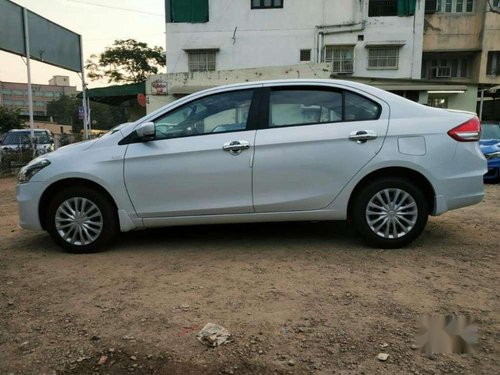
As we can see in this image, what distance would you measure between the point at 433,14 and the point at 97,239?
89.6 feet

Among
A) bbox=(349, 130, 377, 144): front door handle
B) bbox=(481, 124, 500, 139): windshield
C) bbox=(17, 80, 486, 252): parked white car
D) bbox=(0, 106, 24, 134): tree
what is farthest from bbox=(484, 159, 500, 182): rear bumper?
bbox=(0, 106, 24, 134): tree

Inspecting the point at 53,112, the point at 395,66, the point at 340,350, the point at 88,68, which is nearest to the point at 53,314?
the point at 340,350

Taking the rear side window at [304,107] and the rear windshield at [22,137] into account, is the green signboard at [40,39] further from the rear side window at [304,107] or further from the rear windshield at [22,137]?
the rear side window at [304,107]

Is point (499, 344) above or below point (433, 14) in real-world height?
below

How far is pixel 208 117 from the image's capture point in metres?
4.68

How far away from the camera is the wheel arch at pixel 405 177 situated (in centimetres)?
451

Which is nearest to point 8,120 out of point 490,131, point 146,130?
point 490,131

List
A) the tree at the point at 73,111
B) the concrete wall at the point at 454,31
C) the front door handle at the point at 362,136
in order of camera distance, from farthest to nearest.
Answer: the tree at the point at 73,111, the concrete wall at the point at 454,31, the front door handle at the point at 362,136

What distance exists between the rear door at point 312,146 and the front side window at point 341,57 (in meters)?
21.3

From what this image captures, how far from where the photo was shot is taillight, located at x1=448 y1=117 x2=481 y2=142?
4449 mm

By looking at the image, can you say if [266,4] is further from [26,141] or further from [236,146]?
[236,146]

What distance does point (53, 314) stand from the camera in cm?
329

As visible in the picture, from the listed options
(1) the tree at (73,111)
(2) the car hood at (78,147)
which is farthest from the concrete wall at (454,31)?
(1) the tree at (73,111)

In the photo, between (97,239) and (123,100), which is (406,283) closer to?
(97,239)
